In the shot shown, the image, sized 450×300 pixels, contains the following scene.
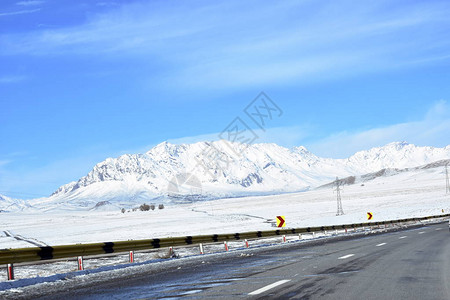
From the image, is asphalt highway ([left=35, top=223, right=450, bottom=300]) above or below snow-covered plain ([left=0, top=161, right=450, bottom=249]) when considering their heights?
above

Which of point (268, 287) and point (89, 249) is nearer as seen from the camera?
point (268, 287)

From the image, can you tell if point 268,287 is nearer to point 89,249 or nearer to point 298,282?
point 298,282

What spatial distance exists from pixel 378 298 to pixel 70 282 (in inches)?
300

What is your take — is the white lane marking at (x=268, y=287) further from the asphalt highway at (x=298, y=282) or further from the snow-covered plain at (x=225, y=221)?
the snow-covered plain at (x=225, y=221)

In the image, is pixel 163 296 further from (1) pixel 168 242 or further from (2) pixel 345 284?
(1) pixel 168 242

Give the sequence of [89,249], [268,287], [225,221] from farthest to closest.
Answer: [225,221] < [89,249] < [268,287]

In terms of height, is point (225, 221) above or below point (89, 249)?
below

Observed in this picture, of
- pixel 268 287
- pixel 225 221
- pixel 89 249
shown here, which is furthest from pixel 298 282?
pixel 225 221

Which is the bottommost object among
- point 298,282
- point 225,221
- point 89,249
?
point 225,221

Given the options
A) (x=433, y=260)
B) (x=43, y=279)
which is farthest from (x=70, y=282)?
(x=433, y=260)

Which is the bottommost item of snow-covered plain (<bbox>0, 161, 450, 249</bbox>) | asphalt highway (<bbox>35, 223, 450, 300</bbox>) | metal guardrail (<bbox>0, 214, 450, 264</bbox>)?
snow-covered plain (<bbox>0, 161, 450, 249</bbox>)

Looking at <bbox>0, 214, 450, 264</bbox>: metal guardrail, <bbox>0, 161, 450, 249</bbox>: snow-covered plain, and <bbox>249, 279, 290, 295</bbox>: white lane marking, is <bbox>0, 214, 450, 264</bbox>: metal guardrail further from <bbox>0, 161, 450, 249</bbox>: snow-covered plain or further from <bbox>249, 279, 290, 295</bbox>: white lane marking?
<bbox>0, 161, 450, 249</bbox>: snow-covered plain

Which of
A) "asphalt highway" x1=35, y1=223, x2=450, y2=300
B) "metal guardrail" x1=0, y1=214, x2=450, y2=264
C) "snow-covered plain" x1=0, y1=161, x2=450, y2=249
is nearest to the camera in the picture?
"asphalt highway" x1=35, y1=223, x2=450, y2=300

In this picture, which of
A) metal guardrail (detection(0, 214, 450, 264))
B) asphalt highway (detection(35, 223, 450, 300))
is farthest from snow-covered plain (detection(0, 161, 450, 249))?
asphalt highway (detection(35, 223, 450, 300))
